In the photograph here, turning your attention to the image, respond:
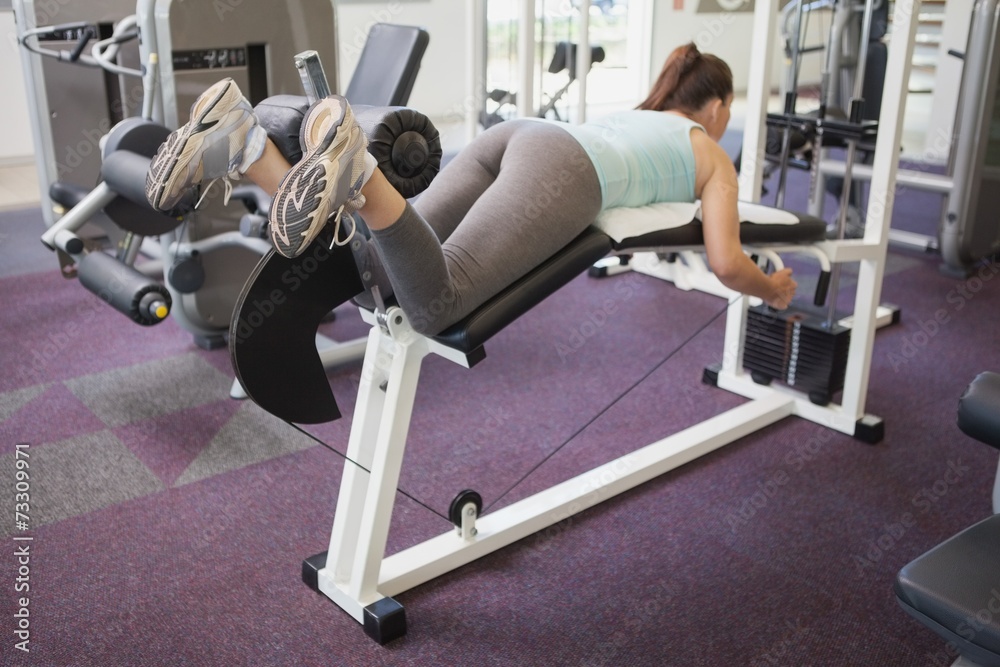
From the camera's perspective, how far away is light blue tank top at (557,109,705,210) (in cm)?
183

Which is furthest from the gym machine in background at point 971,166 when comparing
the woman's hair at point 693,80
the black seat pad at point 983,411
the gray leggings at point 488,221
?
the black seat pad at point 983,411

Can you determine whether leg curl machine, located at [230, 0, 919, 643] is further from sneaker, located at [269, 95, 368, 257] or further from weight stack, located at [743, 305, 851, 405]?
sneaker, located at [269, 95, 368, 257]

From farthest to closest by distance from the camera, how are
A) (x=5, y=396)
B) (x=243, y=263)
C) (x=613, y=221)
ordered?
(x=243, y=263) → (x=5, y=396) → (x=613, y=221)

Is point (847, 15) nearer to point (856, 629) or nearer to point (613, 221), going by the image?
point (613, 221)

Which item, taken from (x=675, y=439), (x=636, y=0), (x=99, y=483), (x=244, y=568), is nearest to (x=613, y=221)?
(x=675, y=439)

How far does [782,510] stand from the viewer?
2.05m

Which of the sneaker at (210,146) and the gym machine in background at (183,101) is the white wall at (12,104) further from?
the sneaker at (210,146)

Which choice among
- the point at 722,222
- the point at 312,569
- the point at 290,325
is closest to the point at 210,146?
the point at 290,325

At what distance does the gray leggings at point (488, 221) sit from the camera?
4.75ft

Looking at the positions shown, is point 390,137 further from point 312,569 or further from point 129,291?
point 129,291

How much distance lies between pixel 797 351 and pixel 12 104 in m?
4.18

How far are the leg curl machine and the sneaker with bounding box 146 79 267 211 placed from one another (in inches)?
6.3

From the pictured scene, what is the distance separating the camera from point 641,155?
1903 mm

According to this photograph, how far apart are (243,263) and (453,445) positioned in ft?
3.25
